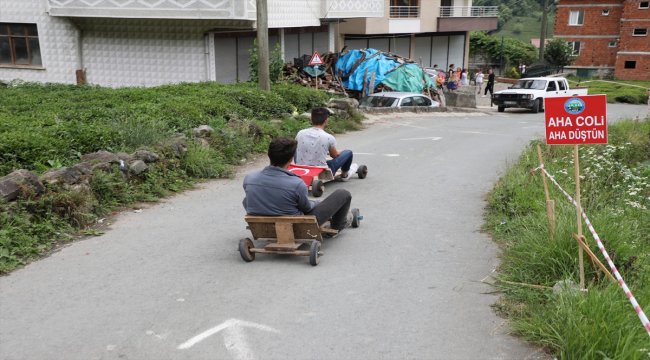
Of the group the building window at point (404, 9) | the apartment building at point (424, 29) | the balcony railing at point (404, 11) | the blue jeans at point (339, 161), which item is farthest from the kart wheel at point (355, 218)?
the building window at point (404, 9)

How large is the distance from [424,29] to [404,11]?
81.7 inches

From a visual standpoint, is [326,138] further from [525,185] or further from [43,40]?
[43,40]

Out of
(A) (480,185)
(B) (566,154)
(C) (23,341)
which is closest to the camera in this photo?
(C) (23,341)

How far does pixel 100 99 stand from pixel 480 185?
31.0ft

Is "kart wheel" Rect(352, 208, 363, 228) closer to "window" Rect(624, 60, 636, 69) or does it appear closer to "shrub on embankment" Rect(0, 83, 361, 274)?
"shrub on embankment" Rect(0, 83, 361, 274)

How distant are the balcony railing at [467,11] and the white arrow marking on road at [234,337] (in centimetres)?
3919

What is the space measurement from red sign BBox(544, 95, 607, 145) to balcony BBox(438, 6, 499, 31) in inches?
1446

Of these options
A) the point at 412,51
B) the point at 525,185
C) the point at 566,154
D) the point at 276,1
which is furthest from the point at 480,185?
the point at 412,51

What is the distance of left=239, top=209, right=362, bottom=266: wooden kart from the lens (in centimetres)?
680

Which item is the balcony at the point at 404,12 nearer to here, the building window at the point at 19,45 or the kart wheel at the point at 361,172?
the building window at the point at 19,45

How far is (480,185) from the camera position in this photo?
11.5m

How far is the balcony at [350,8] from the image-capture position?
28.2 m

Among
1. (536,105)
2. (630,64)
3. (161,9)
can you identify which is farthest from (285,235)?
(630,64)

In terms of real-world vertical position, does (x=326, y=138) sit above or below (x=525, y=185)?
above
